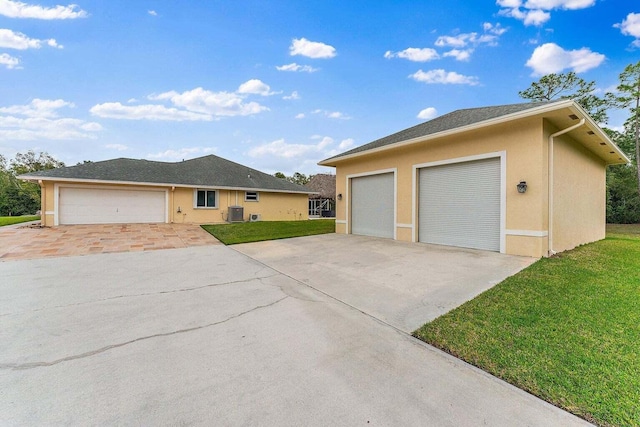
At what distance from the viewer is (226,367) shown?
7.11 ft

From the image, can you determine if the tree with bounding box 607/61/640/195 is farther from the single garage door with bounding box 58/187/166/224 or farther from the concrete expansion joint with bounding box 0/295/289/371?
the single garage door with bounding box 58/187/166/224

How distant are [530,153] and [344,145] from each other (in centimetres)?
1596

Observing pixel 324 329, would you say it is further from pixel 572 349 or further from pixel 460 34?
pixel 460 34

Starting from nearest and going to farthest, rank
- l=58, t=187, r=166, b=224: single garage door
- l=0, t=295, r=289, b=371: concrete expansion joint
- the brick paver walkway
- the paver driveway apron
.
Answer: l=0, t=295, r=289, b=371: concrete expansion joint, the paver driveway apron, the brick paver walkway, l=58, t=187, r=166, b=224: single garage door

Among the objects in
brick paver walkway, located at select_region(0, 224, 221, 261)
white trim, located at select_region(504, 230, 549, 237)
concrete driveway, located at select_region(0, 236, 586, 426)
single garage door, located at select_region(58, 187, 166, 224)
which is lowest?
concrete driveway, located at select_region(0, 236, 586, 426)

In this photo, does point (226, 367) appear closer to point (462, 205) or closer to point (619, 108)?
point (462, 205)

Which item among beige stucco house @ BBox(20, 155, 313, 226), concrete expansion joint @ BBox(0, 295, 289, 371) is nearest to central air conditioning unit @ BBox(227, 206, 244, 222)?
beige stucco house @ BBox(20, 155, 313, 226)

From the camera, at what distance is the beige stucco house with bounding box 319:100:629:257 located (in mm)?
5953

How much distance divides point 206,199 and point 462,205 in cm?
1396

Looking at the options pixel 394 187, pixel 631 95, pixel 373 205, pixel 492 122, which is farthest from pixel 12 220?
pixel 631 95

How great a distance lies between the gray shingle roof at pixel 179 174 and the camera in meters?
12.9

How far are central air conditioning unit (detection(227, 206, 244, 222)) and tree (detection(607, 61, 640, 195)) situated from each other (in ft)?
89.6

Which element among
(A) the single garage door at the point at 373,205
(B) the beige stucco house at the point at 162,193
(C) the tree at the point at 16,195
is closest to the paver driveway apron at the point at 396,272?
(A) the single garage door at the point at 373,205

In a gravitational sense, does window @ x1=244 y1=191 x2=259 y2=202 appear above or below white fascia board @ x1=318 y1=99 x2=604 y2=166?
below
